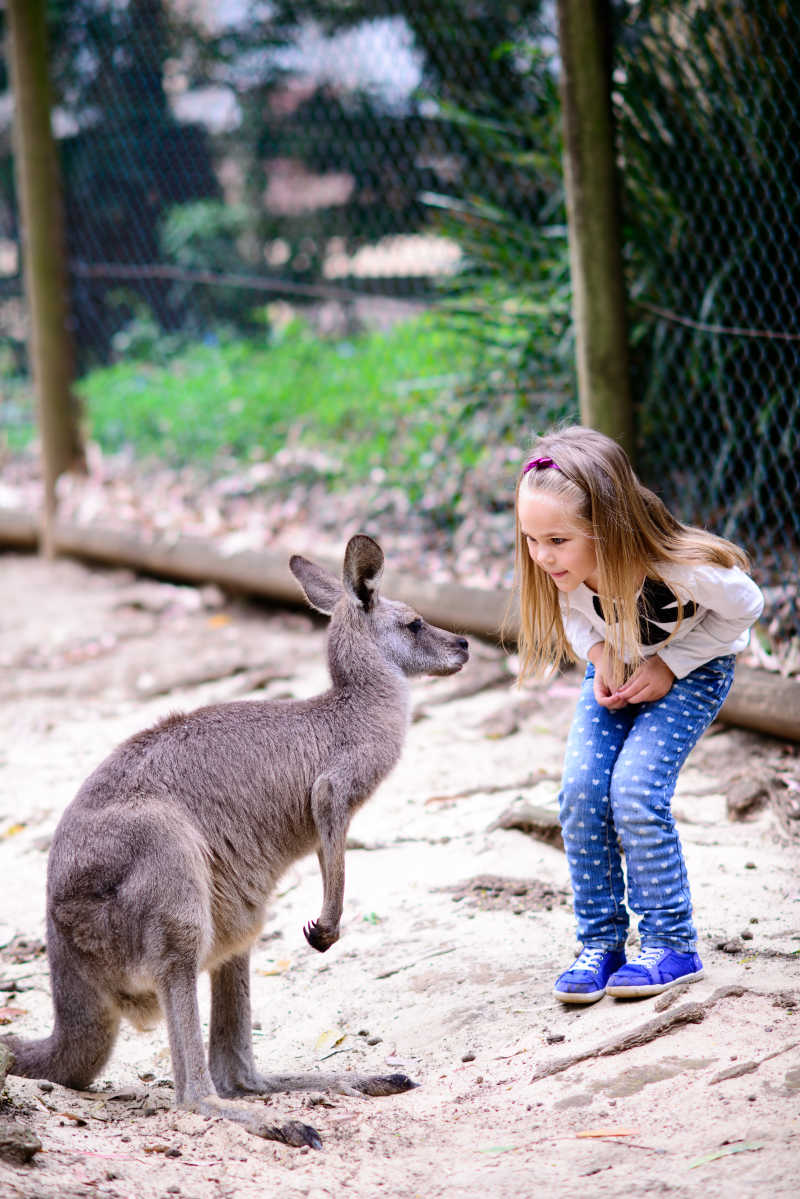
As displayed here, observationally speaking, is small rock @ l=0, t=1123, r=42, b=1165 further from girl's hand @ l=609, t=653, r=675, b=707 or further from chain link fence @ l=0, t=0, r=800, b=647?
chain link fence @ l=0, t=0, r=800, b=647

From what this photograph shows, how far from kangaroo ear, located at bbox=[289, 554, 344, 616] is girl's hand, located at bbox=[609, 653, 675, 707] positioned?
0.76 metres

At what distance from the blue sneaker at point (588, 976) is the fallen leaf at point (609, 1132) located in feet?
1.70

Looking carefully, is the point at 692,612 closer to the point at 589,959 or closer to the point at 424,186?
the point at 589,959

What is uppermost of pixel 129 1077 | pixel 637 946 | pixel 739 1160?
pixel 739 1160

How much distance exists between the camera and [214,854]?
9.02 feet

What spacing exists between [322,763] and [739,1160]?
121 cm

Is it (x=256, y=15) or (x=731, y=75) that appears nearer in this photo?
(x=731, y=75)

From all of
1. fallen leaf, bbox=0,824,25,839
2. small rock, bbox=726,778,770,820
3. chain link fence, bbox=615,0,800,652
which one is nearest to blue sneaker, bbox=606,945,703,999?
small rock, bbox=726,778,770,820

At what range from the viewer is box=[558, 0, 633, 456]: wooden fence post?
4.26 meters

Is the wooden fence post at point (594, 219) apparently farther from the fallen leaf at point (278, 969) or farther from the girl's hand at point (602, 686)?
the fallen leaf at point (278, 969)

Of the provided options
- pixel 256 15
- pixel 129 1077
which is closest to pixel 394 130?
pixel 256 15

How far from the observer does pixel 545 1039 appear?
8.82ft

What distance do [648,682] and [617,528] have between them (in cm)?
37

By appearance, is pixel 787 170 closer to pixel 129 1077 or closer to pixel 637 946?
pixel 637 946
